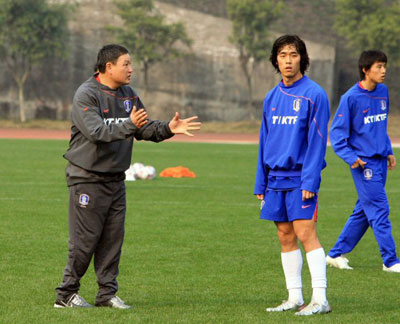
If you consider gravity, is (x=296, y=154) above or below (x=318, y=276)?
above

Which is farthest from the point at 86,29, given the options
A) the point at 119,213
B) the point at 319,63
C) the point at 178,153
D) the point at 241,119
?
the point at 119,213

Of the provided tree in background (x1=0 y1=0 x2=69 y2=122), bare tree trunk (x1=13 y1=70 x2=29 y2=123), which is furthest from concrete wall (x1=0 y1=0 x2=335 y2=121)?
tree in background (x1=0 y1=0 x2=69 y2=122)

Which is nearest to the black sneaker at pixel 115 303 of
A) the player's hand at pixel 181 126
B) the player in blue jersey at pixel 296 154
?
the player in blue jersey at pixel 296 154

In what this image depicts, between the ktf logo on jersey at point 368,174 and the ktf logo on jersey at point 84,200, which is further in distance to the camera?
the ktf logo on jersey at point 368,174

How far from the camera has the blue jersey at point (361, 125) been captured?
8242mm

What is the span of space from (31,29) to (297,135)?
43.6m

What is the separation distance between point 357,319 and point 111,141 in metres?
2.17

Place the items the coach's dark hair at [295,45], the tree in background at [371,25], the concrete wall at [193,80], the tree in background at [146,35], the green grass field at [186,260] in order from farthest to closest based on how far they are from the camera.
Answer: the concrete wall at [193,80] → the tree in background at [146,35] → the tree in background at [371,25] → the green grass field at [186,260] → the coach's dark hair at [295,45]

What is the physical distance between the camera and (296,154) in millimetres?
6121

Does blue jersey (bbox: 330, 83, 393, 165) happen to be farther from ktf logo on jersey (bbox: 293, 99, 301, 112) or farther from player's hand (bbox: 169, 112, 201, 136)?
player's hand (bbox: 169, 112, 201, 136)

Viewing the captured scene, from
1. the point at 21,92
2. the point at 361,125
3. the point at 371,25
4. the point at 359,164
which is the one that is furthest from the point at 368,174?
the point at 21,92

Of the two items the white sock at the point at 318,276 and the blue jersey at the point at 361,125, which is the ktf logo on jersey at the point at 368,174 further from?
the white sock at the point at 318,276

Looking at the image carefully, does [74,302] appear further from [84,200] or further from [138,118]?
[138,118]

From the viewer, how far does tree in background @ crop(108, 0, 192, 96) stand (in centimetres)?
4894
